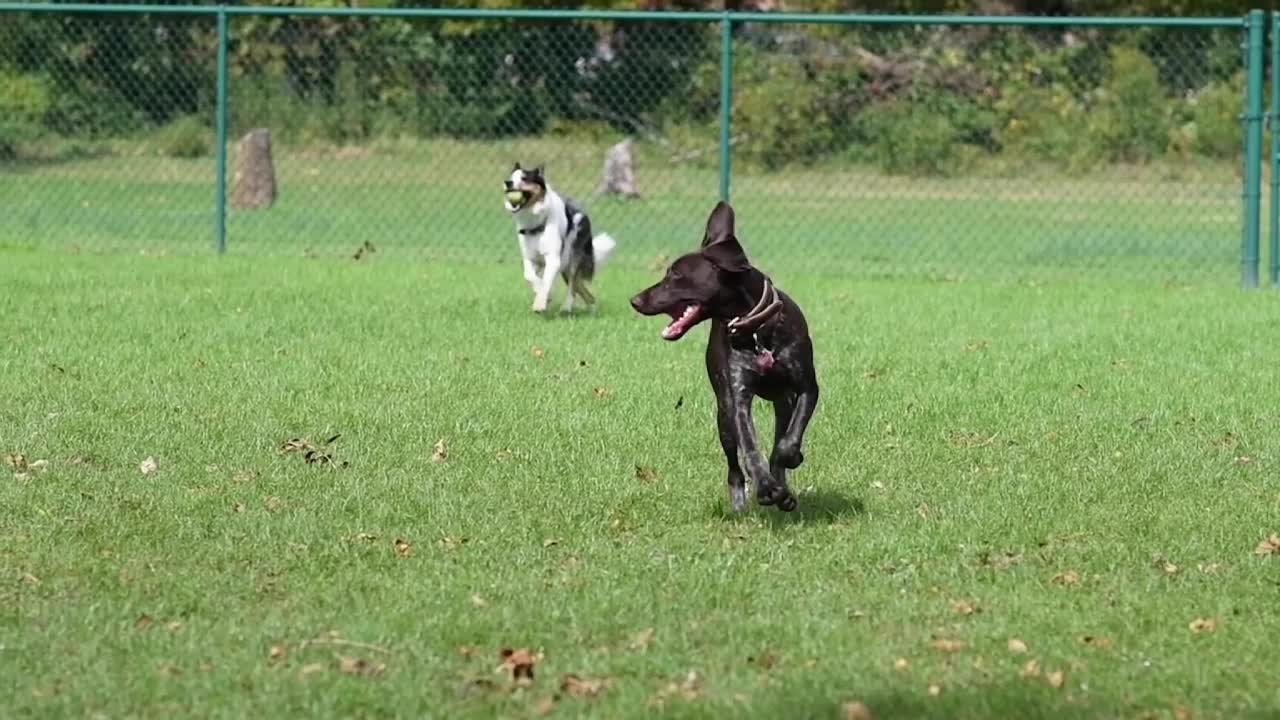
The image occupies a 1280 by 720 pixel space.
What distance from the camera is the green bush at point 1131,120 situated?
65.2ft

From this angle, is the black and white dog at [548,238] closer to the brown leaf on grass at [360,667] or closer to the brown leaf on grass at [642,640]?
the brown leaf on grass at [642,640]

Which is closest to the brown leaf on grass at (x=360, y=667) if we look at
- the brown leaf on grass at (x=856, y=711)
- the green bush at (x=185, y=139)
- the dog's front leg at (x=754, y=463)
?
the brown leaf on grass at (x=856, y=711)

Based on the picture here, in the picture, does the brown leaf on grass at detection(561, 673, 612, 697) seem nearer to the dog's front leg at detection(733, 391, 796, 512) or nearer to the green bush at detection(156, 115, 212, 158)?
the dog's front leg at detection(733, 391, 796, 512)

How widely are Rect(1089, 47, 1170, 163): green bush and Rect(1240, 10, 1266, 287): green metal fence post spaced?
4670 mm

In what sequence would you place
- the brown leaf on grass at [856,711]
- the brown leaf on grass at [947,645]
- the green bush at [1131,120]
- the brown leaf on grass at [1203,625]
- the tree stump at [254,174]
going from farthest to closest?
the tree stump at [254,174], the green bush at [1131,120], the brown leaf on grass at [1203,625], the brown leaf on grass at [947,645], the brown leaf on grass at [856,711]

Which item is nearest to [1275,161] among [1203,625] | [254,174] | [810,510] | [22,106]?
[810,510]

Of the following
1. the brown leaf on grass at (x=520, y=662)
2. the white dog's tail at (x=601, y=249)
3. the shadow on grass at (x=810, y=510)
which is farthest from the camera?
the white dog's tail at (x=601, y=249)

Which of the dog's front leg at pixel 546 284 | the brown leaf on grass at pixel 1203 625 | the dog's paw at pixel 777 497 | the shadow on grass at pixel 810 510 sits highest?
the brown leaf on grass at pixel 1203 625

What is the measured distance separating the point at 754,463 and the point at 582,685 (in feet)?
5.49

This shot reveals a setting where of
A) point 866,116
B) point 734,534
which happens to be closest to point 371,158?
point 866,116

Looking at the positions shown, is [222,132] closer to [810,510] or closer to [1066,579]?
[810,510]

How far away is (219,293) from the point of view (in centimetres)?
1324

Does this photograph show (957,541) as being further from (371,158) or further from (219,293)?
(371,158)

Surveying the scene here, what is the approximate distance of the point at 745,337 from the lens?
676 centimetres
